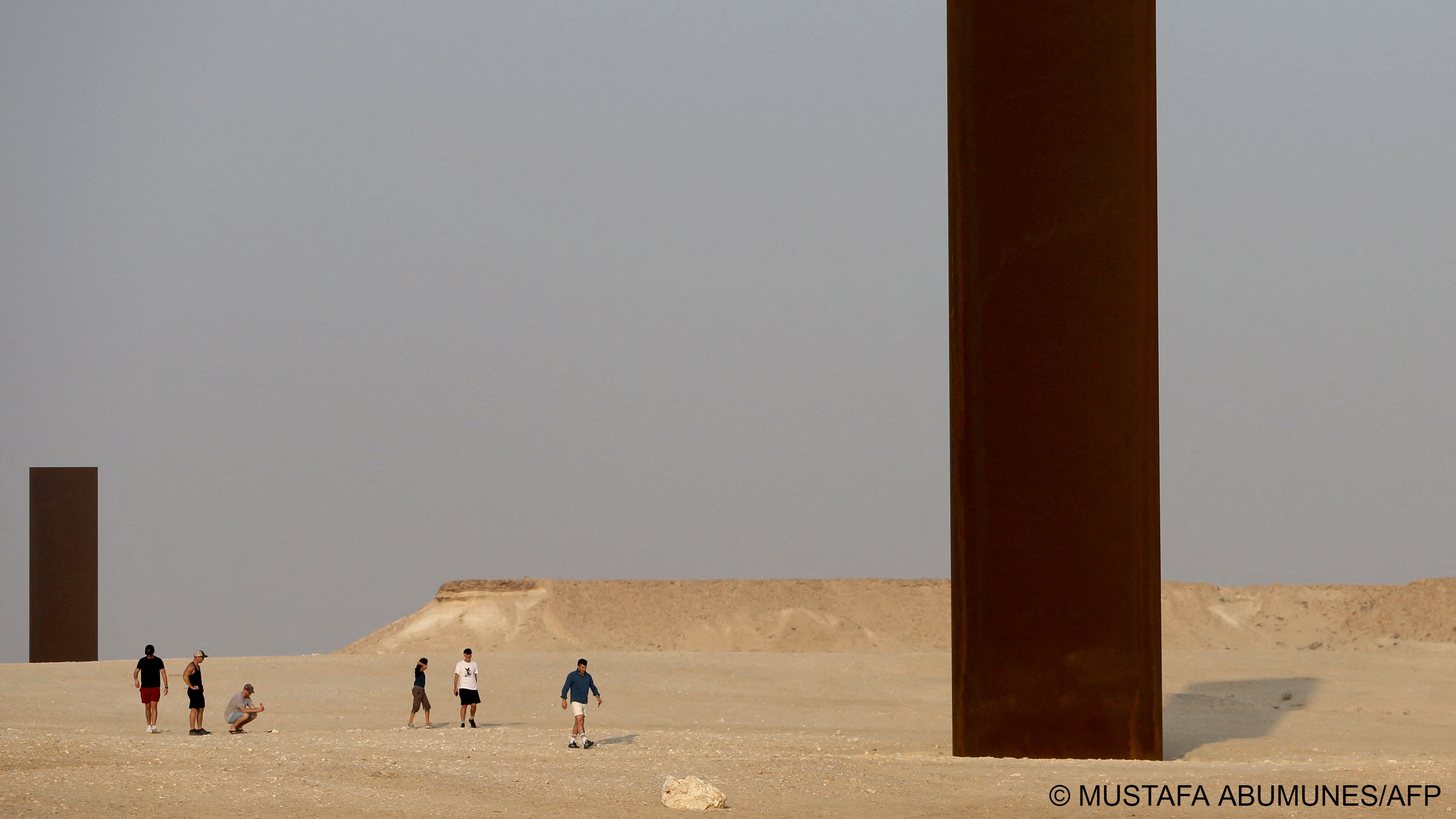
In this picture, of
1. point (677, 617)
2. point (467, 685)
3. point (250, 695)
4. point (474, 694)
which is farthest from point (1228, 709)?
point (677, 617)

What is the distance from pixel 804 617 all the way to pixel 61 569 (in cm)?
2073

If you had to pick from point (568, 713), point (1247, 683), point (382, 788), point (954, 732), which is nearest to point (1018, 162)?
point (954, 732)

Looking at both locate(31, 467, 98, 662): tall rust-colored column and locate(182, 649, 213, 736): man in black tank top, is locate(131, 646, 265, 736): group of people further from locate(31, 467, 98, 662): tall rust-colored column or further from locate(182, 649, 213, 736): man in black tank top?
locate(31, 467, 98, 662): tall rust-colored column

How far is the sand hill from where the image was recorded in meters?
43.8

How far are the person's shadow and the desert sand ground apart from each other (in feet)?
0.27

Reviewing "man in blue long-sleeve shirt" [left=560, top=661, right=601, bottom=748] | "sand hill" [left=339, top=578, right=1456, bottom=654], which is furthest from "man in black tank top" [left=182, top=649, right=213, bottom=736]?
"sand hill" [left=339, top=578, right=1456, bottom=654]

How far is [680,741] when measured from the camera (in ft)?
60.7

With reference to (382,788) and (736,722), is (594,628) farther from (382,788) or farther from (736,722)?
(382,788)

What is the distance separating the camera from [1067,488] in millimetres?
17047

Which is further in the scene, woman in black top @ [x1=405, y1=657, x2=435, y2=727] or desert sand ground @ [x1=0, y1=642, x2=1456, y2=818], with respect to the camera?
woman in black top @ [x1=405, y1=657, x2=435, y2=727]

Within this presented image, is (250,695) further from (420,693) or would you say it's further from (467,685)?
(467,685)

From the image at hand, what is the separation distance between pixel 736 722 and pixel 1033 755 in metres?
7.44

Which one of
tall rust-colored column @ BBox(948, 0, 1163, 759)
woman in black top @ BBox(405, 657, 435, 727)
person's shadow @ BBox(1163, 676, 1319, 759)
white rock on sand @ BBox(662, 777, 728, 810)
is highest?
tall rust-colored column @ BBox(948, 0, 1163, 759)

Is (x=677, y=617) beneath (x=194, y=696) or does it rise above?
beneath
